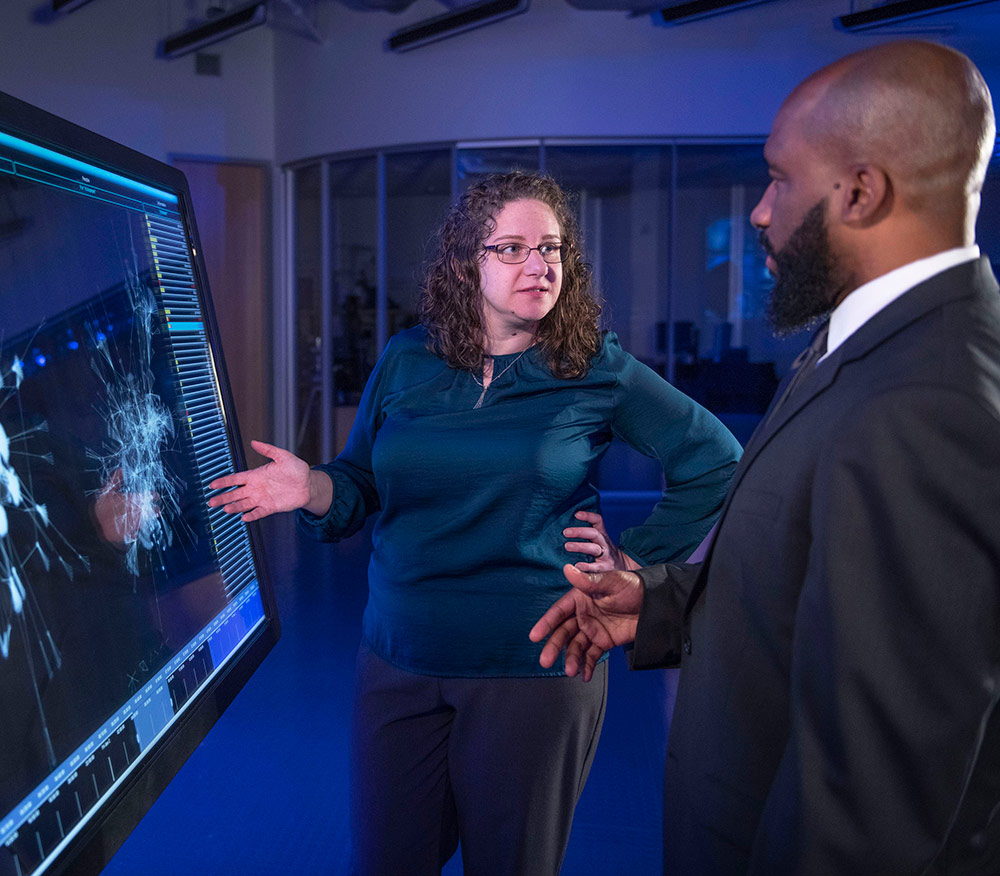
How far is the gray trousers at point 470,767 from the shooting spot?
4.87 ft

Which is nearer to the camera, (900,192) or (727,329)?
(900,192)

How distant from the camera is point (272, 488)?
132 cm

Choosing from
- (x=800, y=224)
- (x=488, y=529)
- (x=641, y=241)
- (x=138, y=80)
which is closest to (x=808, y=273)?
(x=800, y=224)

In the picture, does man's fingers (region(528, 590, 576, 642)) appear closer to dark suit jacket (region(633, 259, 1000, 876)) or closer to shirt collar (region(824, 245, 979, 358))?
dark suit jacket (region(633, 259, 1000, 876))

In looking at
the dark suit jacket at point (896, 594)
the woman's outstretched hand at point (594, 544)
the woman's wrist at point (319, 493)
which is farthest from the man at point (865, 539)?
the woman's wrist at point (319, 493)

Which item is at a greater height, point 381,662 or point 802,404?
point 802,404

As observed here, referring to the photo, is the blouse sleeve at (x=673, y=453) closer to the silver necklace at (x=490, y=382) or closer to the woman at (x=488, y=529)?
the woman at (x=488, y=529)

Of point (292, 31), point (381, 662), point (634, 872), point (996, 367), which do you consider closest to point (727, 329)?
point (292, 31)

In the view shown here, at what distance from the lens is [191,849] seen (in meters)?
2.43

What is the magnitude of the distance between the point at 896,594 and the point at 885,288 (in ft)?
1.12

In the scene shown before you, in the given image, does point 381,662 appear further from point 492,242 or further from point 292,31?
point 292,31

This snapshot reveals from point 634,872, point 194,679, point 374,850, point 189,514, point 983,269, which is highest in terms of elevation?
point 983,269

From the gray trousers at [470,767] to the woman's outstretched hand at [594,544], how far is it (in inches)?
8.5

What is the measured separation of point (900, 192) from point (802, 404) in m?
0.24
